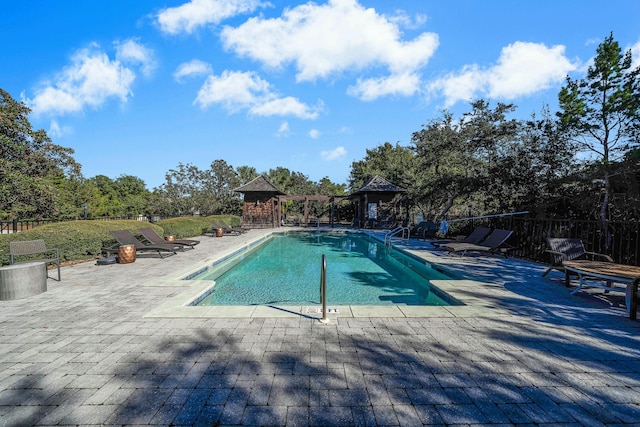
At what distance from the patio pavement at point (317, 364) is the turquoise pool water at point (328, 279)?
140 cm

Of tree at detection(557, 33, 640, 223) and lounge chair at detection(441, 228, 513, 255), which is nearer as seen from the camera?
tree at detection(557, 33, 640, 223)

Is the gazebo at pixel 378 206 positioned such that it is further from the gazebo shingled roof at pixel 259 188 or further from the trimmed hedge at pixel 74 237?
the trimmed hedge at pixel 74 237

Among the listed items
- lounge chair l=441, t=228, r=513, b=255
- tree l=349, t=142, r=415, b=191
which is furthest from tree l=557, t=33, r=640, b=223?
tree l=349, t=142, r=415, b=191

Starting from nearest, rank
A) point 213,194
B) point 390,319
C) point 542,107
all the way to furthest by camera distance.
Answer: point 390,319
point 542,107
point 213,194

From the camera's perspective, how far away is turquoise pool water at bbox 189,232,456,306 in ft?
18.9

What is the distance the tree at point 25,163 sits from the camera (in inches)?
471

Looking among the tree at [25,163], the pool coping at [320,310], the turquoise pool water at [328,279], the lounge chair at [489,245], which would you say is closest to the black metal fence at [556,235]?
the lounge chair at [489,245]

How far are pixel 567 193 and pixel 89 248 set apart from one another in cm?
1402

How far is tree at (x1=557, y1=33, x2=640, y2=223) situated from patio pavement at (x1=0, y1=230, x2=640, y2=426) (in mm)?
5278

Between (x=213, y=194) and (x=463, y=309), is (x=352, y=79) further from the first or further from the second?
(x=213, y=194)

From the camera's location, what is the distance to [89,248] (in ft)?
25.8

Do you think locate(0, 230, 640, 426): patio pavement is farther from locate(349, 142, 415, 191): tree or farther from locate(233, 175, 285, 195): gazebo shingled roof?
locate(349, 142, 415, 191): tree

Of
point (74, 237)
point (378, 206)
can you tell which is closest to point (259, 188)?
point (378, 206)

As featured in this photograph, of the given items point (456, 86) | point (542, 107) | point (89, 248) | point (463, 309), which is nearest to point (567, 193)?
point (542, 107)
